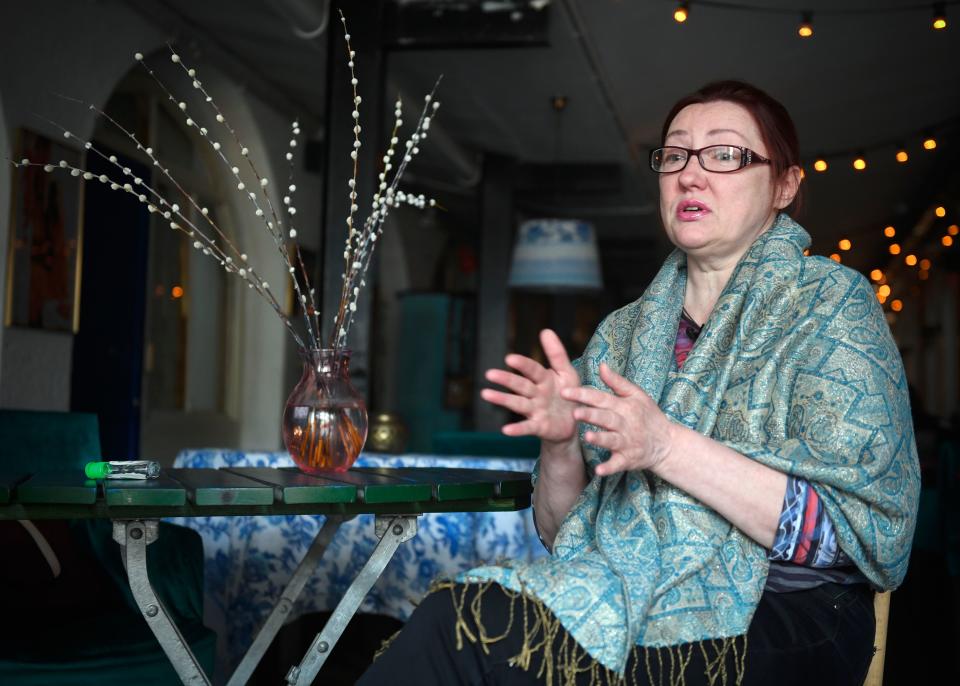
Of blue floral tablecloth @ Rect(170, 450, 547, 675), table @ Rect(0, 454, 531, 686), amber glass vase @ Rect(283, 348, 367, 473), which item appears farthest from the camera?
blue floral tablecloth @ Rect(170, 450, 547, 675)

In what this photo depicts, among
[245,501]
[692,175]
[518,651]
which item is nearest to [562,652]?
[518,651]

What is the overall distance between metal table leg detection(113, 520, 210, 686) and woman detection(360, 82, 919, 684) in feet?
2.01

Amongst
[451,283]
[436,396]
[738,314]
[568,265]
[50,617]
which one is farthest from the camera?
[451,283]

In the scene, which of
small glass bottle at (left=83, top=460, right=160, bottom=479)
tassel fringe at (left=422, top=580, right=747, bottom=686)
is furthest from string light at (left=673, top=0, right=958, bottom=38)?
tassel fringe at (left=422, top=580, right=747, bottom=686)

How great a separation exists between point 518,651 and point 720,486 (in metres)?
0.41

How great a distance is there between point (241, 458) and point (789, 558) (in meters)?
2.40

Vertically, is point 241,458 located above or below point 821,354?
below

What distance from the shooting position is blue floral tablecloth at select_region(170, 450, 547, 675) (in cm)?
361

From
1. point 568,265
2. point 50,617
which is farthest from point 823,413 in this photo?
point 568,265

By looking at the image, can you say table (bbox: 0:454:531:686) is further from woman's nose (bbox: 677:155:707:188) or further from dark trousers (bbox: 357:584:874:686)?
woman's nose (bbox: 677:155:707:188)

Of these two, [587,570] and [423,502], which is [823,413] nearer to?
[587,570]

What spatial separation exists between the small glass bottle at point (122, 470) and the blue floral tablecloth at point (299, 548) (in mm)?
1517

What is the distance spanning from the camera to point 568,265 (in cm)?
662

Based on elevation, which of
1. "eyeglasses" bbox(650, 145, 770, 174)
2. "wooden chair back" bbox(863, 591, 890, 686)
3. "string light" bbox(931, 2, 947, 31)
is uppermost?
"string light" bbox(931, 2, 947, 31)
